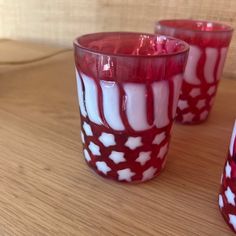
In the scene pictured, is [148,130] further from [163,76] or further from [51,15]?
[51,15]

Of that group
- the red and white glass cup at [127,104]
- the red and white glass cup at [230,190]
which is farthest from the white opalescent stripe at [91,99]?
the red and white glass cup at [230,190]

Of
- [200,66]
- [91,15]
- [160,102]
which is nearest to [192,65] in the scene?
[200,66]

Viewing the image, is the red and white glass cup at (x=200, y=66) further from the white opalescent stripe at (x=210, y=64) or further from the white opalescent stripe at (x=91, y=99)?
the white opalescent stripe at (x=91, y=99)

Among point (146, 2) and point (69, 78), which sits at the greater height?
point (146, 2)

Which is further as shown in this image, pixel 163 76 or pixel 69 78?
pixel 69 78

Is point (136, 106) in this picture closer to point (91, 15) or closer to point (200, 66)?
point (200, 66)

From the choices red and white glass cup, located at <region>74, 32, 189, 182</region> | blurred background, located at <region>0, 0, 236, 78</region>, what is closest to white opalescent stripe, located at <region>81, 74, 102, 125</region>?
red and white glass cup, located at <region>74, 32, 189, 182</region>

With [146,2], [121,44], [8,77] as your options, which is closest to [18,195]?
[121,44]
